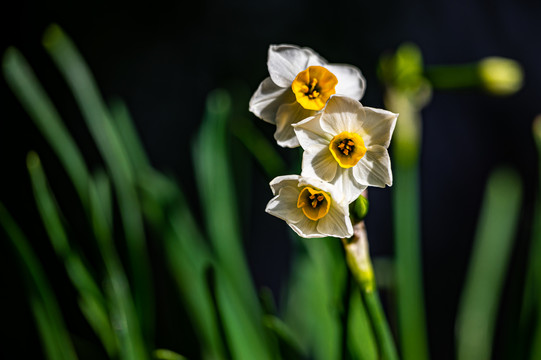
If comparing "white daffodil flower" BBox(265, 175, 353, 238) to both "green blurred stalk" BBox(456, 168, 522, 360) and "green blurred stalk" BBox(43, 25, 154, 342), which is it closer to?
"green blurred stalk" BBox(43, 25, 154, 342)

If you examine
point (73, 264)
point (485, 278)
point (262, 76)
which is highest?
point (262, 76)

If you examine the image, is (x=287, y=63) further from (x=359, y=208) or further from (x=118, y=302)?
(x=118, y=302)

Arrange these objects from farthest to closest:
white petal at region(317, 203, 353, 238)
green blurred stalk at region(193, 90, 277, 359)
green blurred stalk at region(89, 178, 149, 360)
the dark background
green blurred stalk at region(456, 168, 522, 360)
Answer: the dark background, green blurred stalk at region(456, 168, 522, 360), green blurred stalk at region(193, 90, 277, 359), green blurred stalk at region(89, 178, 149, 360), white petal at region(317, 203, 353, 238)

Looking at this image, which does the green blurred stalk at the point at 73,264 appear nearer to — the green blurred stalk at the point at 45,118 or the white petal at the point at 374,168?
the green blurred stalk at the point at 45,118

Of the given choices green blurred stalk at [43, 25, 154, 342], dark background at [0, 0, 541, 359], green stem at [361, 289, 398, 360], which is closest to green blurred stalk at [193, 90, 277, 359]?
green blurred stalk at [43, 25, 154, 342]

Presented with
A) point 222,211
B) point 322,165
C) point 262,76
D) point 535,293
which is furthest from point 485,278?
point 262,76

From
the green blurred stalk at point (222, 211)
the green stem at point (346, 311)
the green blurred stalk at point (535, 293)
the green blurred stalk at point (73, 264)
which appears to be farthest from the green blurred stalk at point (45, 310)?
the green blurred stalk at point (535, 293)

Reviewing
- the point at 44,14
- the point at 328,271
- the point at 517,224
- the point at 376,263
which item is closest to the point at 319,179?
the point at 328,271
